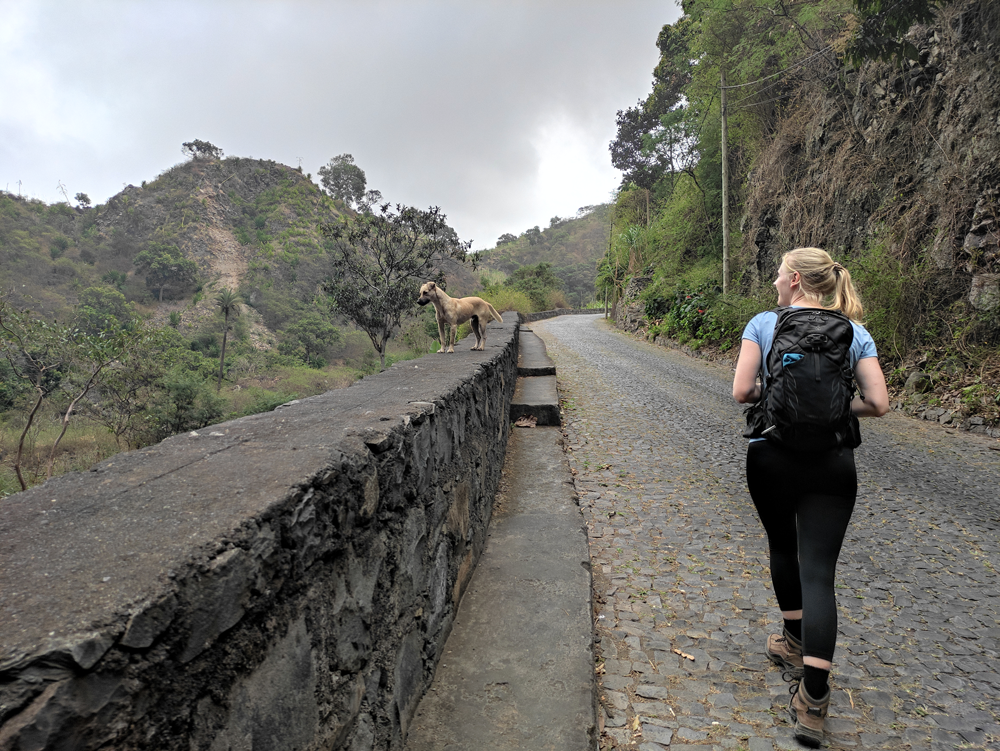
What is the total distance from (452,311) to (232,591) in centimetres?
497

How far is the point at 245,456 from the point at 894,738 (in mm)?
2417

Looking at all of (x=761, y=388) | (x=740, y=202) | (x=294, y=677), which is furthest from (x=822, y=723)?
(x=740, y=202)

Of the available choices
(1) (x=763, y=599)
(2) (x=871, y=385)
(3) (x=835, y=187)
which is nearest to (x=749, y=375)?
(2) (x=871, y=385)

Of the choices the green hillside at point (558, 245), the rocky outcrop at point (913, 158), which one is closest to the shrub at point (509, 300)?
the rocky outcrop at point (913, 158)

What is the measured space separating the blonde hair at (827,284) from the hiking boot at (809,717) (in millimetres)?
1388

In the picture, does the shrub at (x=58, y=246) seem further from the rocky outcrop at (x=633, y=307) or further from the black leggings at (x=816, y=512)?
the black leggings at (x=816, y=512)

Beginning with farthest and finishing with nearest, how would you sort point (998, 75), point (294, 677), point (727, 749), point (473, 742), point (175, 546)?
point (998, 75) → point (727, 749) → point (473, 742) → point (294, 677) → point (175, 546)

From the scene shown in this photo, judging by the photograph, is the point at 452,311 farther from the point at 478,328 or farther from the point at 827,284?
the point at 827,284

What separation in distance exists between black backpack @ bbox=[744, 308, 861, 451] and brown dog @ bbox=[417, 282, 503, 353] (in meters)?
3.83

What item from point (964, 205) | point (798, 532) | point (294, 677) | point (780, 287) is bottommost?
point (798, 532)

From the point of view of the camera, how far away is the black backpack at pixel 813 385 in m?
1.89

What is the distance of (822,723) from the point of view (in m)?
1.99

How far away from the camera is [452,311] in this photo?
228 inches

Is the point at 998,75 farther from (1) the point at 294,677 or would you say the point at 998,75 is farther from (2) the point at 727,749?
(1) the point at 294,677
